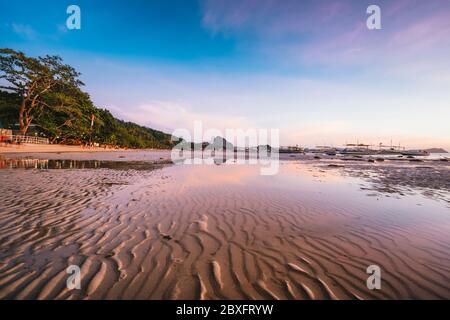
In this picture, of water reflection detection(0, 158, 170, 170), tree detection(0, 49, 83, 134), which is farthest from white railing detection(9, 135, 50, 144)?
water reflection detection(0, 158, 170, 170)

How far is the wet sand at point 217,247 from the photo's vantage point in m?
2.98

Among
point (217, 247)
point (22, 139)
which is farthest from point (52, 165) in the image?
point (22, 139)

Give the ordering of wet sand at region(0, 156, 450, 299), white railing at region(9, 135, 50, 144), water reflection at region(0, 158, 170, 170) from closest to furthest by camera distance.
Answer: wet sand at region(0, 156, 450, 299), water reflection at region(0, 158, 170, 170), white railing at region(9, 135, 50, 144)

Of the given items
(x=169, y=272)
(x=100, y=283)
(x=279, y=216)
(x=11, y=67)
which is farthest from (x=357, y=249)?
(x=11, y=67)

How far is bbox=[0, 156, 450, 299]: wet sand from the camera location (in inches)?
117

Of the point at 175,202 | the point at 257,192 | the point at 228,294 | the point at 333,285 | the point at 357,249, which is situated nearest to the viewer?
the point at 228,294

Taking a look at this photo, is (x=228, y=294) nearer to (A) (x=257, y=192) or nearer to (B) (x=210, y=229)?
(B) (x=210, y=229)

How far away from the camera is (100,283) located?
9.74ft

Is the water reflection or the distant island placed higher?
the distant island

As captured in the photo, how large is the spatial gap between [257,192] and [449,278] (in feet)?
22.0

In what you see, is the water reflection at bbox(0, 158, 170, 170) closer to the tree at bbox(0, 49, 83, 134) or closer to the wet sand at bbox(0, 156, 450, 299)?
the wet sand at bbox(0, 156, 450, 299)

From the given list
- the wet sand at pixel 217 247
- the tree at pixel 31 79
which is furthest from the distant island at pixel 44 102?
the wet sand at pixel 217 247

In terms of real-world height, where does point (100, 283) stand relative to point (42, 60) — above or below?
below

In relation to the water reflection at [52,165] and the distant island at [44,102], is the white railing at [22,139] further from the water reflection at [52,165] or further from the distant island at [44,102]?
the water reflection at [52,165]
